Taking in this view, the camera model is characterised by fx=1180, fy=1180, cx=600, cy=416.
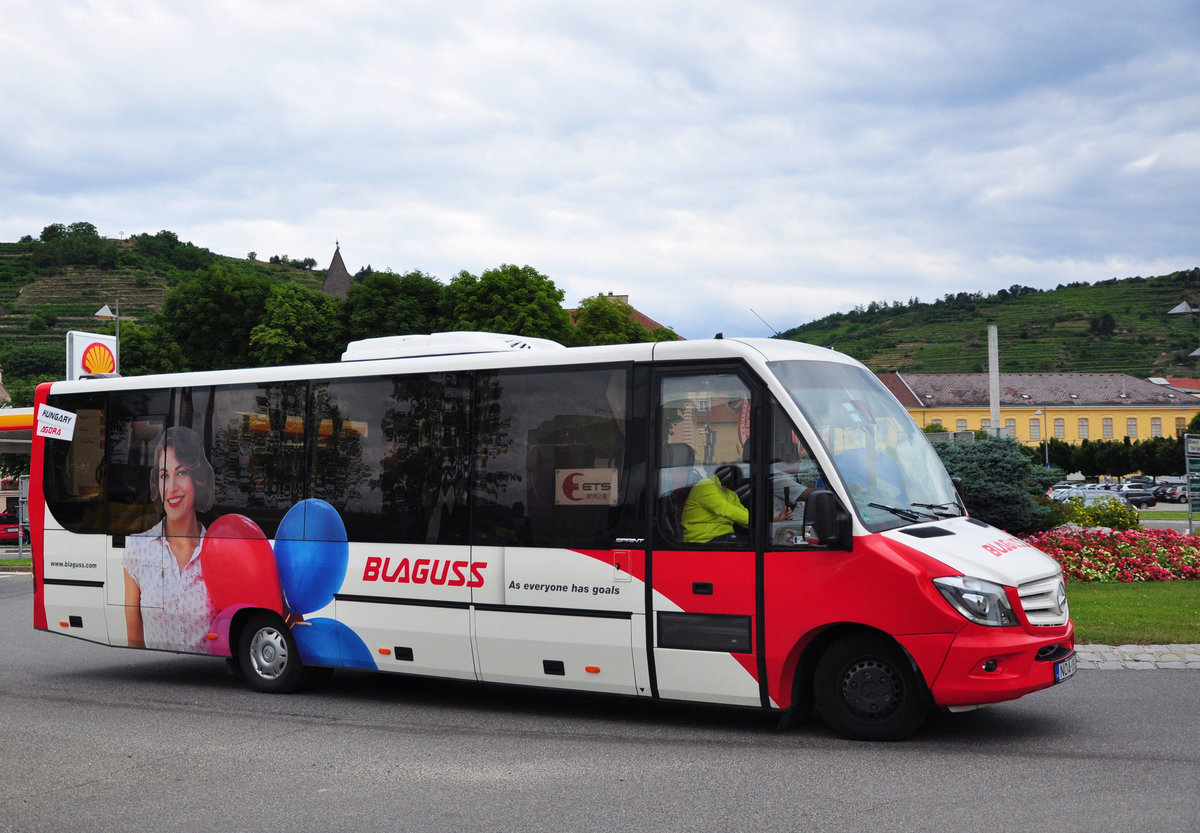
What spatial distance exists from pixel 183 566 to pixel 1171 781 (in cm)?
826

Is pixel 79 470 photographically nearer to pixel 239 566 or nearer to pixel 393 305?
pixel 239 566

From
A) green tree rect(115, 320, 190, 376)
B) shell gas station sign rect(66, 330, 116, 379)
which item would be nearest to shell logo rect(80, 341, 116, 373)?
shell gas station sign rect(66, 330, 116, 379)

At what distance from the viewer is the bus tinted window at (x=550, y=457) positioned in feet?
28.1

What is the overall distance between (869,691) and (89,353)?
74.6 feet

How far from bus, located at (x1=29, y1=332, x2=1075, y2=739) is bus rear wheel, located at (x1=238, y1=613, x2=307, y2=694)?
2 centimetres

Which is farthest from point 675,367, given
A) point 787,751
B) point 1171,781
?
point 1171,781

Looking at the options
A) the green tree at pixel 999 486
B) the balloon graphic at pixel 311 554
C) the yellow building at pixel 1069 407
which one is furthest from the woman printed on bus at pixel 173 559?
the yellow building at pixel 1069 407

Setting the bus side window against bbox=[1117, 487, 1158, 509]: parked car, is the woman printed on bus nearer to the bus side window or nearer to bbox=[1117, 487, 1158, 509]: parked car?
the bus side window

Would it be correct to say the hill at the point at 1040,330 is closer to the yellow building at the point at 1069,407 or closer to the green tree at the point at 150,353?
the yellow building at the point at 1069,407

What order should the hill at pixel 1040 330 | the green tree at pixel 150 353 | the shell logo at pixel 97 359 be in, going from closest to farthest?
the shell logo at pixel 97 359 → the green tree at pixel 150 353 → the hill at pixel 1040 330

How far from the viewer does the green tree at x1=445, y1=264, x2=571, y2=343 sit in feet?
197

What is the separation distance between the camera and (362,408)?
9.95 meters

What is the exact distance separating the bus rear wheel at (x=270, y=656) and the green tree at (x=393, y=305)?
51139mm

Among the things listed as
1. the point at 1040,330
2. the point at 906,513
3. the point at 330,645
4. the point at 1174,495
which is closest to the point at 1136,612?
the point at 906,513
